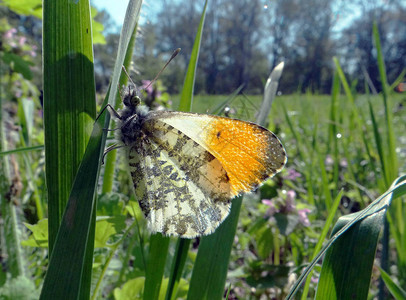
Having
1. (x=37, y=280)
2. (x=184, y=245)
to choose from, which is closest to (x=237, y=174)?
(x=184, y=245)

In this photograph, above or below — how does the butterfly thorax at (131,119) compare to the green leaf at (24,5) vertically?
below

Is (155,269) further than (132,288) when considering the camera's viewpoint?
No

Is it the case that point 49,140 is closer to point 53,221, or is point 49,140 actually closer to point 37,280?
point 53,221

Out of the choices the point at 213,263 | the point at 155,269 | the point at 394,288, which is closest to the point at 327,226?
the point at 394,288

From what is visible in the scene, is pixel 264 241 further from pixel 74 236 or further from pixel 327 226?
pixel 74 236

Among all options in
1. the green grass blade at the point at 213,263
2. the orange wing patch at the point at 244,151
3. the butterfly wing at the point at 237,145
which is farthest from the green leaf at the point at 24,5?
the green grass blade at the point at 213,263

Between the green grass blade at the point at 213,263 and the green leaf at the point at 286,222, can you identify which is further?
the green leaf at the point at 286,222

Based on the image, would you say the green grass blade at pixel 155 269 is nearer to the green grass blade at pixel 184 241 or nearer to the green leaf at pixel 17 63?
the green grass blade at pixel 184 241
